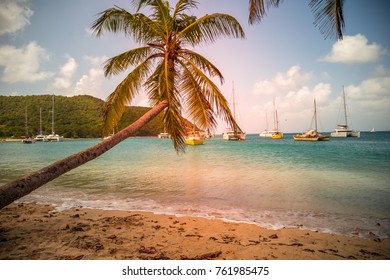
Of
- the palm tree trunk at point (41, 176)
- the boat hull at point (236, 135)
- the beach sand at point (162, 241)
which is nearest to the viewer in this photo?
the palm tree trunk at point (41, 176)

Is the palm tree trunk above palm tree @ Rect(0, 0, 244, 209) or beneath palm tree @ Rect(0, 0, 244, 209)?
beneath

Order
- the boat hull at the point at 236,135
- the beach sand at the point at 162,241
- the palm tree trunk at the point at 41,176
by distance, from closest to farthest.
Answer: the palm tree trunk at the point at 41,176 → the beach sand at the point at 162,241 → the boat hull at the point at 236,135

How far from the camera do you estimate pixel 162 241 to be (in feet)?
12.4

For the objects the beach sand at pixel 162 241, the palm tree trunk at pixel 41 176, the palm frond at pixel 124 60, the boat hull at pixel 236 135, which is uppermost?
the palm frond at pixel 124 60

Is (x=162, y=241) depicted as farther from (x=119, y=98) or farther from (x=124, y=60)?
(x=124, y=60)

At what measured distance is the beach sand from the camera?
327 centimetres

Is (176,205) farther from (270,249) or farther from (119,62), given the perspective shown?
(119,62)

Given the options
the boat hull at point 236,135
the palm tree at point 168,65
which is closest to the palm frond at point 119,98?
the palm tree at point 168,65

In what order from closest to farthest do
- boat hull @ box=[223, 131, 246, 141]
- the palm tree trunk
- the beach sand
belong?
the palm tree trunk → the beach sand → boat hull @ box=[223, 131, 246, 141]

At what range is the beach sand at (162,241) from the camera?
10.7ft

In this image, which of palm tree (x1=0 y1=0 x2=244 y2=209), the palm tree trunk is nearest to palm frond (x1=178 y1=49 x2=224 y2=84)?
palm tree (x1=0 y1=0 x2=244 y2=209)

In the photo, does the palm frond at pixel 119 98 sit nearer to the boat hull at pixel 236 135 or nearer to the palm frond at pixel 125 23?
the palm frond at pixel 125 23

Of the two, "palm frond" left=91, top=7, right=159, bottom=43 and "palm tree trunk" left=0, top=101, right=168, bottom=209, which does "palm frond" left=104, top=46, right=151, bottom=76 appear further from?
"palm tree trunk" left=0, top=101, right=168, bottom=209

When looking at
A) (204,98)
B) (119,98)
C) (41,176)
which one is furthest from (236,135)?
(41,176)
